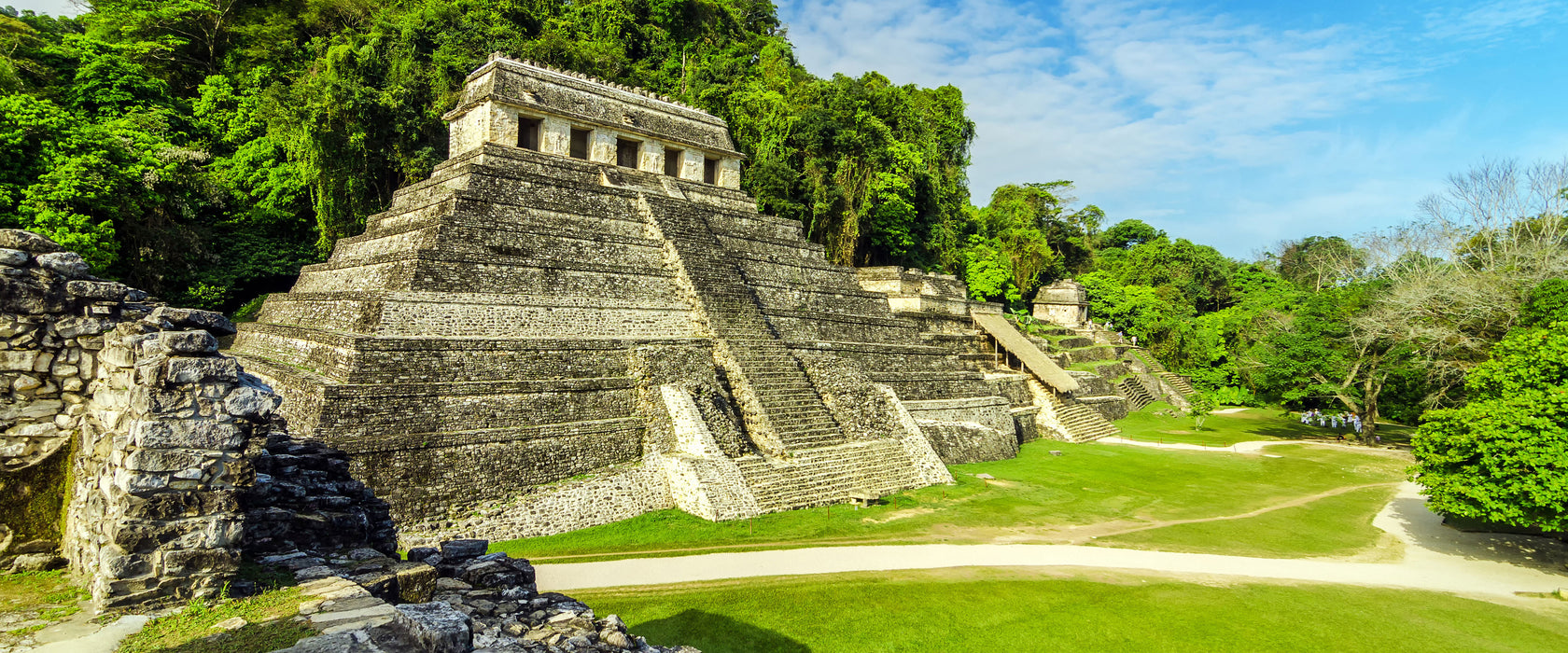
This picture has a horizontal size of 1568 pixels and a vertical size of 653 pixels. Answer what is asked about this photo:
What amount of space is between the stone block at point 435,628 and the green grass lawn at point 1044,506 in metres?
6.38

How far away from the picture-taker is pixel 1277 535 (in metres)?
14.3

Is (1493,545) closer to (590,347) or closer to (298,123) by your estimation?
(590,347)

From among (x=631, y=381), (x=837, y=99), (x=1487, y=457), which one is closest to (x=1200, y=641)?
(x=1487, y=457)

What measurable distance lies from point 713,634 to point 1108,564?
22.6ft

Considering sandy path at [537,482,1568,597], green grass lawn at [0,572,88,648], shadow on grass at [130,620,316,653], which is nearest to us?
shadow on grass at [130,620,316,653]

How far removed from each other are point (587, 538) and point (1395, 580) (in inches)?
512

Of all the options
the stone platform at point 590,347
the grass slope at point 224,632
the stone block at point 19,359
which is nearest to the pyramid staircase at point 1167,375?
the stone platform at point 590,347

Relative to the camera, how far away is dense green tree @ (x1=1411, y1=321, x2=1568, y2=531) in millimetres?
11258

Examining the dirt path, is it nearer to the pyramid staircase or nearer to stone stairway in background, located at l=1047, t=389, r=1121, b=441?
stone stairway in background, located at l=1047, t=389, r=1121, b=441

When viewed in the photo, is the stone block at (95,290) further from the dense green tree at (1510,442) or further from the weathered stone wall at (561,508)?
the dense green tree at (1510,442)

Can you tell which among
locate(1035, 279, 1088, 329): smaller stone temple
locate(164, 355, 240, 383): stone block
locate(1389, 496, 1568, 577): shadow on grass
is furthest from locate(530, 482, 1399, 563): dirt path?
locate(1035, 279, 1088, 329): smaller stone temple

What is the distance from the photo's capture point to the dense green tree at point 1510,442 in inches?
443

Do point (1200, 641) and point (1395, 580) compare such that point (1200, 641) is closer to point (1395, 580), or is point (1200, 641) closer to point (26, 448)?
point (1395, 580)

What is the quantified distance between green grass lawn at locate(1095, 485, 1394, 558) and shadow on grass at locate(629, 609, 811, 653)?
7.39 metres
